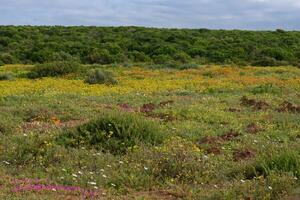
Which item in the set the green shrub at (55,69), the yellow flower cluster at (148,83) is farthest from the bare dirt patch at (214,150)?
the green shrub at (55,69)

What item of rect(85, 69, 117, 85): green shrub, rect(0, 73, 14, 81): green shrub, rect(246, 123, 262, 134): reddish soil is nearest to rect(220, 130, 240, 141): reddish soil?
rect(246, 123, 262, 134): reddish soil

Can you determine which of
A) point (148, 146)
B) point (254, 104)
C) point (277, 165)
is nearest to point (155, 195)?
point (277, 165)

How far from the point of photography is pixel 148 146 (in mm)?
10031

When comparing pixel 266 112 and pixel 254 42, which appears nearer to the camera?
pixel 266 112

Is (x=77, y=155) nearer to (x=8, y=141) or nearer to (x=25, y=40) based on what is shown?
(x=8, y=141)

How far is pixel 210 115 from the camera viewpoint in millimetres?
13961

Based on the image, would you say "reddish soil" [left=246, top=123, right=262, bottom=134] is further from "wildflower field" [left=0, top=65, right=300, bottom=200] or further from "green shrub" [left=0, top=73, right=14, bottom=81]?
"green shrub" [left=0, top=73, right=14, bottom=81]

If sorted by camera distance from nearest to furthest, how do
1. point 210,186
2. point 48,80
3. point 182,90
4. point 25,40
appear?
point 210,186 → point 182,90 → point 48,80 → point 25,40

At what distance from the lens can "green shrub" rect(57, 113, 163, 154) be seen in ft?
32.8

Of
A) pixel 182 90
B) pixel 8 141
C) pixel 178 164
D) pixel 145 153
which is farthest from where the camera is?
pixel 182 90

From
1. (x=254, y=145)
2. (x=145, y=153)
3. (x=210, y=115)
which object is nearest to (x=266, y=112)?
(x=210, y=115)

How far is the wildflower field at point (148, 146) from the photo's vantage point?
7.36 metres

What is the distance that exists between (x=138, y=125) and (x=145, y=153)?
1370 millimetres

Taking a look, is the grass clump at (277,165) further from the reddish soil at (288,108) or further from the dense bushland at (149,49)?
the dense bushland at (149,49)
